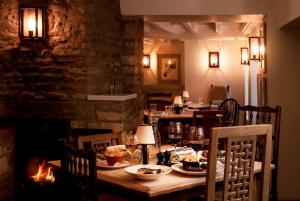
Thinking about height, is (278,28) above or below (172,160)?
above

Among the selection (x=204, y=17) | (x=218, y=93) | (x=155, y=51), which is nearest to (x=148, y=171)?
(x=204, y=17)

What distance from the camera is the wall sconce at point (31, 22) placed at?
4.12 meters

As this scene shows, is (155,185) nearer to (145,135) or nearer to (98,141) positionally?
(145,135)

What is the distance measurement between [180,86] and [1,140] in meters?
7.33

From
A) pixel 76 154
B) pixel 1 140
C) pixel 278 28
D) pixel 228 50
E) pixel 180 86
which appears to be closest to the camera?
pixel 76 154

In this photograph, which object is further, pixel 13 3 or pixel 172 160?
pixel 13 3

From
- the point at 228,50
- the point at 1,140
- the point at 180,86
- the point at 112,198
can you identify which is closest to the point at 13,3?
the point at 1,140

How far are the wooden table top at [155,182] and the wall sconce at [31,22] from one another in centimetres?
204

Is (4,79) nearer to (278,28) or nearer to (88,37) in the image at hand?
(88,37)

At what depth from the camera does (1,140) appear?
13.7 feet

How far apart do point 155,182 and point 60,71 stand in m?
2.45

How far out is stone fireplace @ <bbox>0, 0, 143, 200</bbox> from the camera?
4430 mm

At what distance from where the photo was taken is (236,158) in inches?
89.2

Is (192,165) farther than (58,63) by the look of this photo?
No
